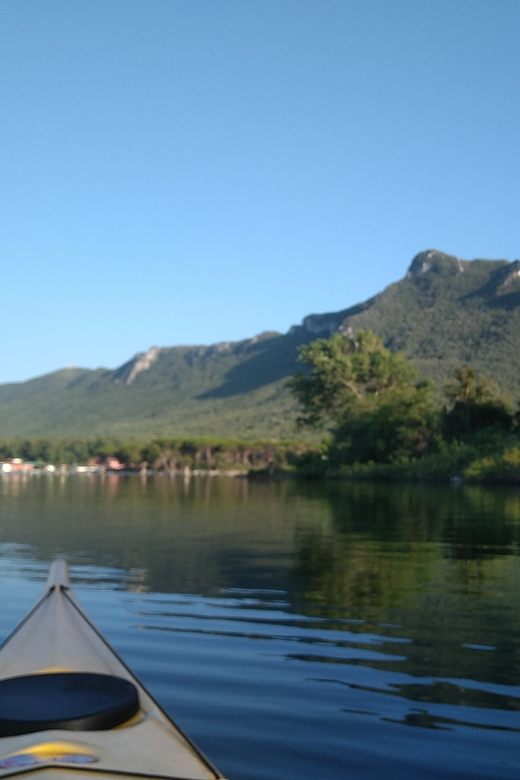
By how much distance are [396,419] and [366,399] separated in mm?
7386

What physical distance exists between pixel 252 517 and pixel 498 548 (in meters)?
8.29

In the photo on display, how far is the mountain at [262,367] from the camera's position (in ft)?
330

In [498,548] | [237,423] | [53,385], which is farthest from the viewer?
[53,385]

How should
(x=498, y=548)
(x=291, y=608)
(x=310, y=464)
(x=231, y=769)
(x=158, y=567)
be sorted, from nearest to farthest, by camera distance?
(x=231, y=769) < (x=291, y=608) < (x=158, y=567) < (x=498, y=548) < (x=310, y=464)

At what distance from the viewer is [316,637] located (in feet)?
20.7

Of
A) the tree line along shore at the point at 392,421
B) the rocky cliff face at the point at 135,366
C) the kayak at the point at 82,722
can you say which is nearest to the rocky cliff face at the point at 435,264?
the tree line along shore at the point at 392,421

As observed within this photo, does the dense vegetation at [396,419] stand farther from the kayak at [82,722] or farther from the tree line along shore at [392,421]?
the kayak at [82,722]

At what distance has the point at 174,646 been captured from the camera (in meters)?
5.97

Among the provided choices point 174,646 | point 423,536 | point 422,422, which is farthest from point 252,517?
point 422,422

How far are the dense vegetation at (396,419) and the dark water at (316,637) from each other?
1064 inches

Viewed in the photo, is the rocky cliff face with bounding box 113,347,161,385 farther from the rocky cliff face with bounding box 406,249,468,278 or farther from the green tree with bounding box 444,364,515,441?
the green tree with bounding box 444,364,515,441

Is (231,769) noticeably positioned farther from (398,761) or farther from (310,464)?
(310,464)

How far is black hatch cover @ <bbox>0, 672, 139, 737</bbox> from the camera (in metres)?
2.70

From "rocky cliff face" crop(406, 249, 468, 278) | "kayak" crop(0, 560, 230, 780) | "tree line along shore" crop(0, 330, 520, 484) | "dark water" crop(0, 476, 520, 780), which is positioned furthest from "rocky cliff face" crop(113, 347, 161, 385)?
"kayak" crop(0, 560, 230, 780)
